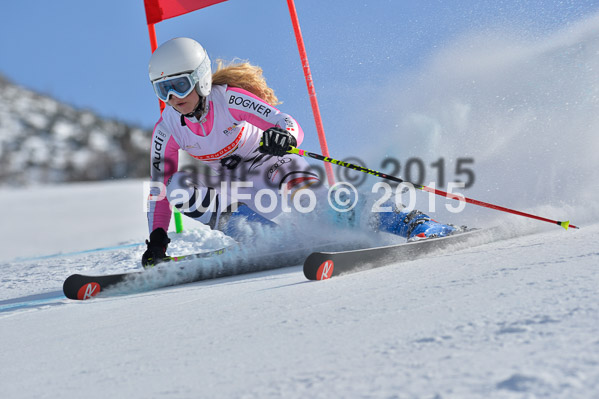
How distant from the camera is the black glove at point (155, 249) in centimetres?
311

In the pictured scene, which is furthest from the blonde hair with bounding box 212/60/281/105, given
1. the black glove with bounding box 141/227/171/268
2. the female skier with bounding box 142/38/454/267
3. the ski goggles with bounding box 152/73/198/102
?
the black glove with bounding box 141/227/171/268

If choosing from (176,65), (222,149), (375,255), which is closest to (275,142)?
(222,149)

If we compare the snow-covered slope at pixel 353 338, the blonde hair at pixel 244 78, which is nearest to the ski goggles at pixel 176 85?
the blonde hair at pixel 244 78

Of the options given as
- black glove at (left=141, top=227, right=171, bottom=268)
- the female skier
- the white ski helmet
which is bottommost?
black glove at (left=141, top=227, right=171, bottom=268)

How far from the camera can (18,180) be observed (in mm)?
26750

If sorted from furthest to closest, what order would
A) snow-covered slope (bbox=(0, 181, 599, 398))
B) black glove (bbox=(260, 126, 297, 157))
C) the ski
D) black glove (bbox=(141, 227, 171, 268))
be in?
black glove (bbox=(141, 227, 171, 268)) → black glove (bbox=(260, 126, 297, 157)) → the ski → snow-covered slope (bbox=(0, 181, 599, 398))

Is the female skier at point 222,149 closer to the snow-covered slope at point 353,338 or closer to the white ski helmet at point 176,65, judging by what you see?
the white ski helmet at point 176,65

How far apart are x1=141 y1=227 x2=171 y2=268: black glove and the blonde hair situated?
1.01 metres

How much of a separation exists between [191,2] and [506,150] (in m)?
2.95

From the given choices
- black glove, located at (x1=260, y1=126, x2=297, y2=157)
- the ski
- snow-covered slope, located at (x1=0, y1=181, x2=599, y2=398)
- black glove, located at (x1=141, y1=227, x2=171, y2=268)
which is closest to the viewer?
snow-covered slope, located at (x1=0, y1=181, x2=599, y2=398)

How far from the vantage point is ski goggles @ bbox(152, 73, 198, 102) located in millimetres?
2998

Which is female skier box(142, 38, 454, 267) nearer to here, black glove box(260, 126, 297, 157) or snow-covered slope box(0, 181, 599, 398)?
black glove box(260, 126, 297, 157)

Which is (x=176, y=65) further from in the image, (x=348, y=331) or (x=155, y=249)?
(x=348, y=331)

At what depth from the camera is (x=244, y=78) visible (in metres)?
3.51
